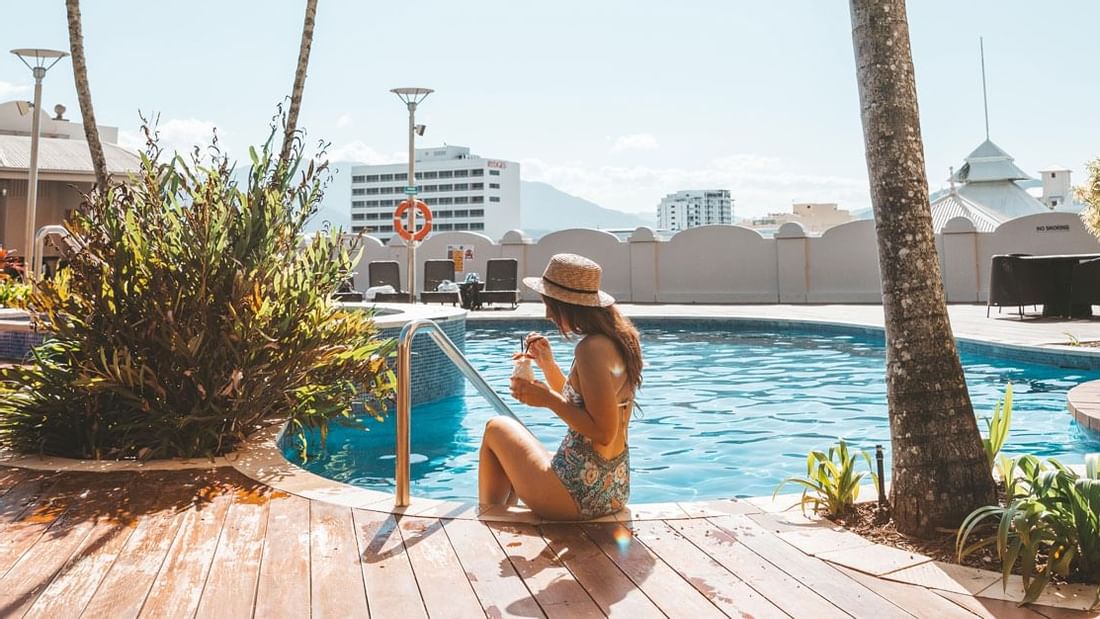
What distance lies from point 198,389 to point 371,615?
2.04 meters

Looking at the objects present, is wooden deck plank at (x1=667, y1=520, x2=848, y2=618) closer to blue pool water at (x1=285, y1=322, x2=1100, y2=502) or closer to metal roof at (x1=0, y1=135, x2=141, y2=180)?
blue pool water at (x1=285, y1=322, x2=1100, y2=502)

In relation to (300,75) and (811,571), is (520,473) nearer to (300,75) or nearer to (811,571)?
(811,571)

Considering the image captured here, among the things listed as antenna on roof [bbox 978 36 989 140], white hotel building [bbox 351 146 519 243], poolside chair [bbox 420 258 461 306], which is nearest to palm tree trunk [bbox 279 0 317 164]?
poolside chair [bbox 420 258 461 306]

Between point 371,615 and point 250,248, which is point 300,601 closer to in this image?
point 371,615

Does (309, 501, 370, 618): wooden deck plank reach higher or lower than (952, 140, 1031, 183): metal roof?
lower

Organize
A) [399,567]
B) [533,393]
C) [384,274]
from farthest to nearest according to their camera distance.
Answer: [384,274] < [533,393] < [399,567]

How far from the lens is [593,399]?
7.99 feet

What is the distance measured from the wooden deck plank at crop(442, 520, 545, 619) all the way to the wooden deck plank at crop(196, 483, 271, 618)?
58 centimetres

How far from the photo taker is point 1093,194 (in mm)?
8969

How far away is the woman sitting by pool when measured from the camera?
8.01 feet

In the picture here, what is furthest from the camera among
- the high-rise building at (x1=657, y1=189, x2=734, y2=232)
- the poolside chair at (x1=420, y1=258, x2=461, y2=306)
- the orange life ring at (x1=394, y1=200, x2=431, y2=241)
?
the high-rise building at (x1=657, y1=189, x2=734, y2=232)

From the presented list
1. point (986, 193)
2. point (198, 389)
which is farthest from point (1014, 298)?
point (986, 193)

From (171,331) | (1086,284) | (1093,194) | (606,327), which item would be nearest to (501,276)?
(1086,284)

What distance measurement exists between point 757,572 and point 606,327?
32.7 inches
